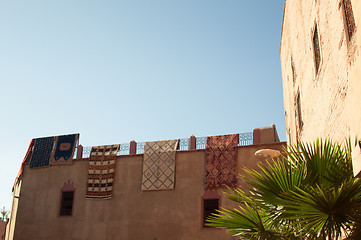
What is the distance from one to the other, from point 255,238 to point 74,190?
43.3 feet

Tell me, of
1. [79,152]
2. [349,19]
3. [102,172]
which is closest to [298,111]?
[349,19]

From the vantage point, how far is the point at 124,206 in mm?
16016

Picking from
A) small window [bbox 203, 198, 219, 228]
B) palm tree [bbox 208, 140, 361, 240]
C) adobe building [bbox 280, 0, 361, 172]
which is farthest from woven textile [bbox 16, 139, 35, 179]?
palm tree [bbox 208, 140, 361, 240]

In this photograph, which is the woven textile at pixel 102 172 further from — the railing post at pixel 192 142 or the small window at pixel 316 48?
the small window at pixel 316 48

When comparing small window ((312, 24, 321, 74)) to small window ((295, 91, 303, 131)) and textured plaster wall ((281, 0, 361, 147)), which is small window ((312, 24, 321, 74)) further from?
small window ((295, 91, 303, 131))

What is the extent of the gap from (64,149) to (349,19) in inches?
579

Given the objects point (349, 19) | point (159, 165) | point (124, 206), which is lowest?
point (124, 206)

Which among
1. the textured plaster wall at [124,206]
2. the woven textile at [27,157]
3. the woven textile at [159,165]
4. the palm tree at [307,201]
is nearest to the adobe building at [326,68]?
the palm tree at [307,201]

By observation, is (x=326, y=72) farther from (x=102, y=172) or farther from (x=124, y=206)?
(x=102, y=172)

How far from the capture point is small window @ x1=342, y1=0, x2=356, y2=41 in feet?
16.9

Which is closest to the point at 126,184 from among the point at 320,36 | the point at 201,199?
the point at 201,199

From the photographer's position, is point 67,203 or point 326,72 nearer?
point 326,72

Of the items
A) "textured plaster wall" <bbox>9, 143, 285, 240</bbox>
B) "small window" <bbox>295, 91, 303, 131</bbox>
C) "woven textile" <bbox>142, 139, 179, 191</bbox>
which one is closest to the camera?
"small window" <bbox>295, 91, 303, 131</bbox>

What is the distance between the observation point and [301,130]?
957 centimetres
